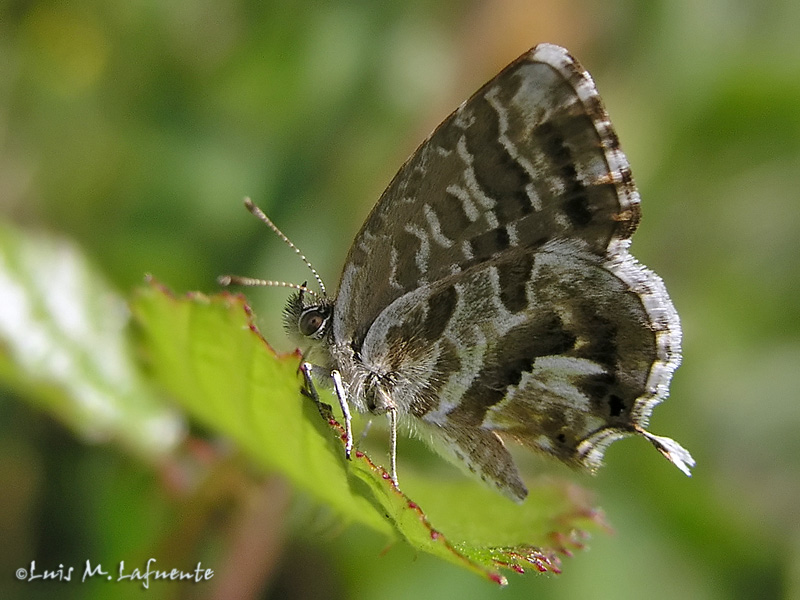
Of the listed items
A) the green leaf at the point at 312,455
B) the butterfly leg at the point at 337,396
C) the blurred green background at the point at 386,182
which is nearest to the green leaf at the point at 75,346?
the green leaf at the point at 312,455

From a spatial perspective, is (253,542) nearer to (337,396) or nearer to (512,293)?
(337,396)

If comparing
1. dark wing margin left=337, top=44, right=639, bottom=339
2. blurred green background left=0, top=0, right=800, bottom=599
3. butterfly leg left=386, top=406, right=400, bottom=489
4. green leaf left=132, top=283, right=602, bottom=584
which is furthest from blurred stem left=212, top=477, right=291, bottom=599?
dark wing margin left=337, top=44, right=639, bottom=339

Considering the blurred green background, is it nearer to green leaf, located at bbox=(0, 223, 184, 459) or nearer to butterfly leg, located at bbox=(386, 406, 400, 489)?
green leaf, located at bbox=(0, 223, 184, 459)

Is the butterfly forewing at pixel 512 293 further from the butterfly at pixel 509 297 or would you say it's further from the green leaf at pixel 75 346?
the green leaf at pixel 75 346

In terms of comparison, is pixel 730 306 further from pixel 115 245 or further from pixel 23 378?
pixel 23 378

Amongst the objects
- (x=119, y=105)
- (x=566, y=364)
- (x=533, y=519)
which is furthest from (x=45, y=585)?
(x=119, y=105)
